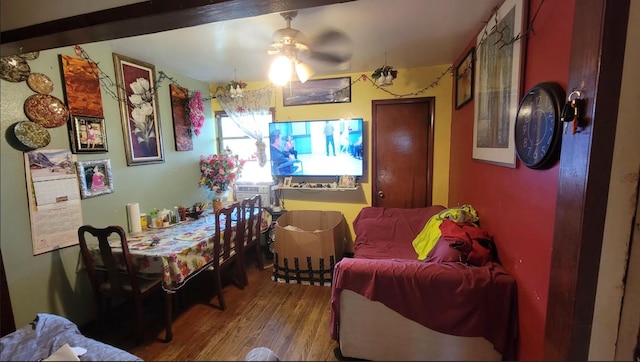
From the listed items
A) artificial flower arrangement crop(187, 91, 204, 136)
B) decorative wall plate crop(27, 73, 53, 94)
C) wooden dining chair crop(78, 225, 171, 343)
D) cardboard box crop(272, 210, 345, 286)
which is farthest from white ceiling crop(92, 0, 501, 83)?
cardboard box crop(272, 210, 345, 286)

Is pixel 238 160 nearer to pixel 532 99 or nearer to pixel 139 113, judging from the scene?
pixel 139 113

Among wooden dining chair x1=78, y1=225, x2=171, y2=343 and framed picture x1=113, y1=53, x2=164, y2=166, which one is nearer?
wooden dining chair x1=78, y1=225, x2=171, y2=343

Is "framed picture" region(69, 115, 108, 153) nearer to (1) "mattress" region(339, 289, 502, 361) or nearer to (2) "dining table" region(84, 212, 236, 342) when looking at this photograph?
(2) "dining table" region(84, 212, 236, 342)

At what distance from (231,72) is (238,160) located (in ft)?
3.64

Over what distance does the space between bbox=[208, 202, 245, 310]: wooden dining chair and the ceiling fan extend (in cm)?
126

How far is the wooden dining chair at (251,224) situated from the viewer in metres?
2.71

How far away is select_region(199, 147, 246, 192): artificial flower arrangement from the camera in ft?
10.6

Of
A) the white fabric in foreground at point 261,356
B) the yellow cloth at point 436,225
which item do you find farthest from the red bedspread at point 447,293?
the white fabric in foreground at point 261,356

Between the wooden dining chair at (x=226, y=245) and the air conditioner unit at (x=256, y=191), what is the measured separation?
84cm

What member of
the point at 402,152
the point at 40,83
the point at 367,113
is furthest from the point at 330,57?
the point at 40,83

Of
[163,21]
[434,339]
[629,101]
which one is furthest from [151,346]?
[629,101]

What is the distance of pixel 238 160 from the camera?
3516 millimetres

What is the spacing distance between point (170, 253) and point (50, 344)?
2.50ft

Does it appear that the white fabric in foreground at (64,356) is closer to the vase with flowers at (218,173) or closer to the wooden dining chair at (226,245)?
the wooden dining chair at (226,245)
